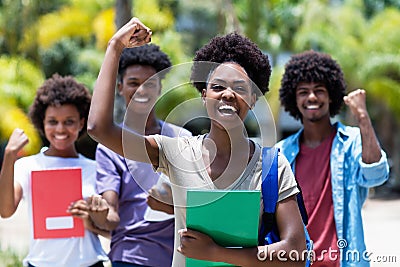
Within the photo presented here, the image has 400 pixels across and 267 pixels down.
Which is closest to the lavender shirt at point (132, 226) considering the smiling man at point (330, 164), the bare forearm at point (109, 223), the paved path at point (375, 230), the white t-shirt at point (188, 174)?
the bare forearm at point (109, 223)

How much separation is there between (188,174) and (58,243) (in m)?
1.45

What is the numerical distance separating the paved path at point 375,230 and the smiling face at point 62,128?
11.0 ft

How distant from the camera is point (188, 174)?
8.05ft

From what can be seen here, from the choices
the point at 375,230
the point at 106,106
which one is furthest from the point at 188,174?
the point at 375,230

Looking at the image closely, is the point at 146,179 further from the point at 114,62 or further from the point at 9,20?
the point at 9,20

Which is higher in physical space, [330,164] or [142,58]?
[142,58]

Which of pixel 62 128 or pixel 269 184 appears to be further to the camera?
pixel 62 128

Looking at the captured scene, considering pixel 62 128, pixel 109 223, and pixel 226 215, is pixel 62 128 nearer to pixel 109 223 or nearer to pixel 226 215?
pixel 109 223

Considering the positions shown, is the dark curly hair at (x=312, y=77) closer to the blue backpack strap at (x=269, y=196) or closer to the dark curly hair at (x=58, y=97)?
the dark curly hair at (x=58, y=97)

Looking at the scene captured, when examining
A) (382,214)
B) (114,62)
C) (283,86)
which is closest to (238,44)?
(114,62)

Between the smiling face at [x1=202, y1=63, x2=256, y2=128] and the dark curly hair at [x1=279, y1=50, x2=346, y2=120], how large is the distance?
5.41 feet

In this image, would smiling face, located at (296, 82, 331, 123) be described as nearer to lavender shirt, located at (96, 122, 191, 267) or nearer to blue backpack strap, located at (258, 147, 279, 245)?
lavender shirt, located at (96, 122, 191, 267)

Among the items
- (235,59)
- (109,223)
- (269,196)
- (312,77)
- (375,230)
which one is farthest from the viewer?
(375,230)

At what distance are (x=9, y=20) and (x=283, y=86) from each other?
4.39 m
